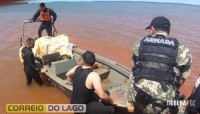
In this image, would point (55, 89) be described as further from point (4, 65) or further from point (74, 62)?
point (4, 65)

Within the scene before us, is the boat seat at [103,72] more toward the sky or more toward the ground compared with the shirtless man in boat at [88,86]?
more toward the ground

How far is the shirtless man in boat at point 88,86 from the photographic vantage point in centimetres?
428

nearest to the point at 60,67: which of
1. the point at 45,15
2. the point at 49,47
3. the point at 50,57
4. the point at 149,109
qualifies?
the point at 50,57

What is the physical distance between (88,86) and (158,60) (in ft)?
4.12

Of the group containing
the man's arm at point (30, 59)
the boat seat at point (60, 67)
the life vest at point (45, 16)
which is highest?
the life vest at point (45, 16)

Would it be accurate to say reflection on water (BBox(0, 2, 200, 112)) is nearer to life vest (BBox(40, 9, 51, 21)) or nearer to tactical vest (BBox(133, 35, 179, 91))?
life vest (BBox(40, 9, 51, 21))

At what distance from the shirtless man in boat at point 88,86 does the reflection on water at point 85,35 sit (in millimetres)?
2988

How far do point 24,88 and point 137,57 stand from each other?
17.3 feet

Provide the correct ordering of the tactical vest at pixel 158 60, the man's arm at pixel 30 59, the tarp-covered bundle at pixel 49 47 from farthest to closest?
the tarp-covered bundle at pixel 49 47 → the man's arm at pixel 30 59 → the tactical vest at pixel 158 60

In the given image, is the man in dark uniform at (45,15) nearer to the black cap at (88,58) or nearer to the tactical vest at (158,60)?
the black cap at (88,58)

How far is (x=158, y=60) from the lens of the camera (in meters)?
3.65

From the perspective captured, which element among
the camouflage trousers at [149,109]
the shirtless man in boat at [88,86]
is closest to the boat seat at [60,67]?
the shirtless man in boat at [88,86]

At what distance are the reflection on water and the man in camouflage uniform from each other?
4040 mm

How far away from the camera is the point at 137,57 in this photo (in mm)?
3830
